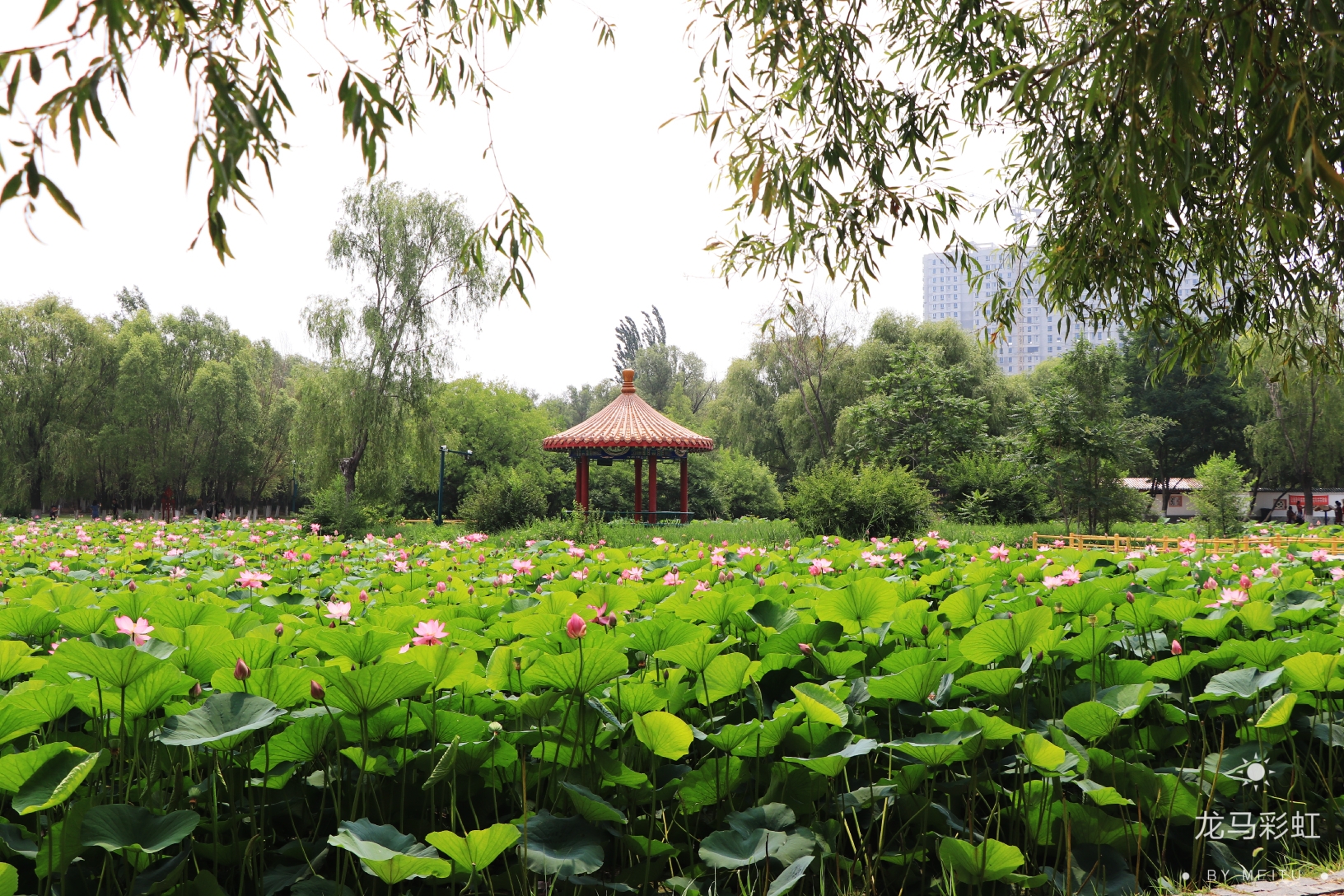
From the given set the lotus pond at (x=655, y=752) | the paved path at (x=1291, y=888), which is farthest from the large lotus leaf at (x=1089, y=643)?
the paved path at (x=1291, y=888)

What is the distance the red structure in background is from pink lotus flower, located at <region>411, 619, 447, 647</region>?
52.6ft

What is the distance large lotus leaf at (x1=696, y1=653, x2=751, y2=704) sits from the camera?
1763 mm

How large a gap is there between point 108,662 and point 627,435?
16.9 m

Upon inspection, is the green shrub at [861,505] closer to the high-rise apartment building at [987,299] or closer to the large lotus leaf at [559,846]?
the high-rise apartment building at [987,299]

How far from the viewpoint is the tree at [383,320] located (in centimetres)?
2148

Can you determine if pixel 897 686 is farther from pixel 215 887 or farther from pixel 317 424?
pixel 317 424

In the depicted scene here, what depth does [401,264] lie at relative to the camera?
21.7m

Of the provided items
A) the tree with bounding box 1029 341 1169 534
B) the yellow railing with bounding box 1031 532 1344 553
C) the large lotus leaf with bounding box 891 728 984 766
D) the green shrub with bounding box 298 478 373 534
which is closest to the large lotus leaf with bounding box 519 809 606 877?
the large lotus leaf with bounding box 891 728 984 766

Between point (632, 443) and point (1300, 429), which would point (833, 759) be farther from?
point (1300, 429)

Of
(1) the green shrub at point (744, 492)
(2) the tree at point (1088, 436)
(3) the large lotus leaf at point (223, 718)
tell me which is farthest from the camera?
(1) the green shrub at point (744, 492)

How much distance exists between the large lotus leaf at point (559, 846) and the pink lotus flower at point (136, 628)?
1020mm

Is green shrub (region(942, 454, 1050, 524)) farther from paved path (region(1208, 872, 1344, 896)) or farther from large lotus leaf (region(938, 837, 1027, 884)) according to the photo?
large lotus leaf (region(938, 837, 1027, 884))

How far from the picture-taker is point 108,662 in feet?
4.70

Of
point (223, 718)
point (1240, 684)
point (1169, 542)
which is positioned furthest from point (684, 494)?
point (223, 718)
